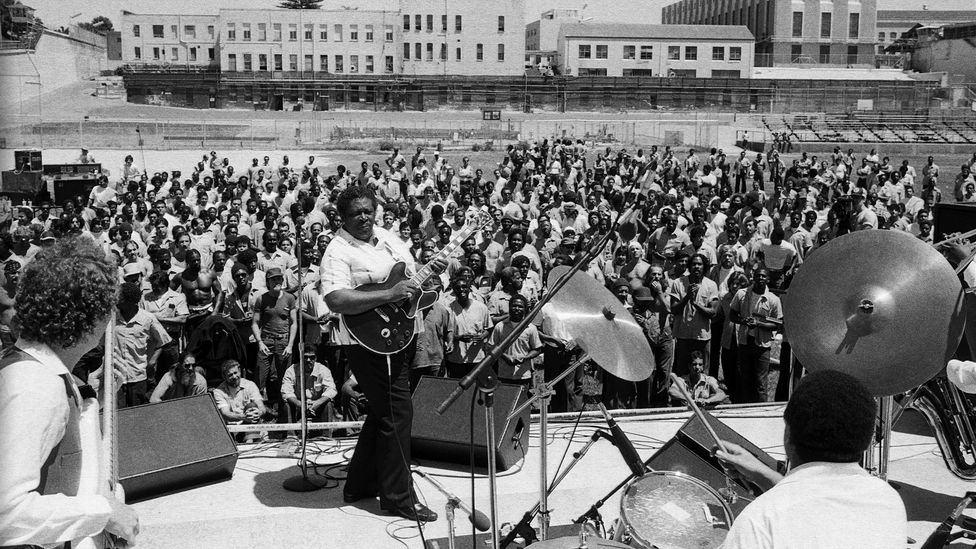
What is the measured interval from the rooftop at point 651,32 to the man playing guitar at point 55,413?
3359 inches

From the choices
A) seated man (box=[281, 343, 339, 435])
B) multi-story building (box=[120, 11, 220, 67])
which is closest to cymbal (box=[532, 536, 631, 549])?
seated man (box=[281, 343, 339, 435])

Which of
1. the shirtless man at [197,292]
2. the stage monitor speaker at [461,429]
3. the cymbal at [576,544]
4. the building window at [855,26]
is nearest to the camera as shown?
the cymbal at [576,544]

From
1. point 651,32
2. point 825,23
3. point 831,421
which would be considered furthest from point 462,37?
point 831,421

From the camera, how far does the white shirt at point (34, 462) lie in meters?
2.54

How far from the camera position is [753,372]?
898 cm

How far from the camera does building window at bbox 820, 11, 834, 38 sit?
9538 centimetres

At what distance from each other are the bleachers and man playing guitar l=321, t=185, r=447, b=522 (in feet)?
160

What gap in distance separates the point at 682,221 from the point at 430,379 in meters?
9.76

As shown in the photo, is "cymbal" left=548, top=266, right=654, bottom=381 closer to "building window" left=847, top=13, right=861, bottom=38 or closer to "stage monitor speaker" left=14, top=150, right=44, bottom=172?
"stage monitor speaker" left=14, top=150, right=44, bottom=172

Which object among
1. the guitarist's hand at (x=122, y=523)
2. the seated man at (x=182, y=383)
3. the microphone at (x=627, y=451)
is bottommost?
the seated man at (x=182, y=383)

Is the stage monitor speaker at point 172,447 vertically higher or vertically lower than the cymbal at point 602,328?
lower

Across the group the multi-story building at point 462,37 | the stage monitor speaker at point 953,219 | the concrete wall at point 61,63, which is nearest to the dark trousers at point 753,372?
the stage monitor speaker at point 953,219

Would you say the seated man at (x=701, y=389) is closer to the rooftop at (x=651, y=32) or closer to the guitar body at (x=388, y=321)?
the guitar body at (x=388, y=321)

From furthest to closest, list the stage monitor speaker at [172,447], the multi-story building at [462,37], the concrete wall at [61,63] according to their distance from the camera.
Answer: the multi-story building at [462,37] → the concrete wall at [61,63] → the stage monitor speaker at [172,447]
